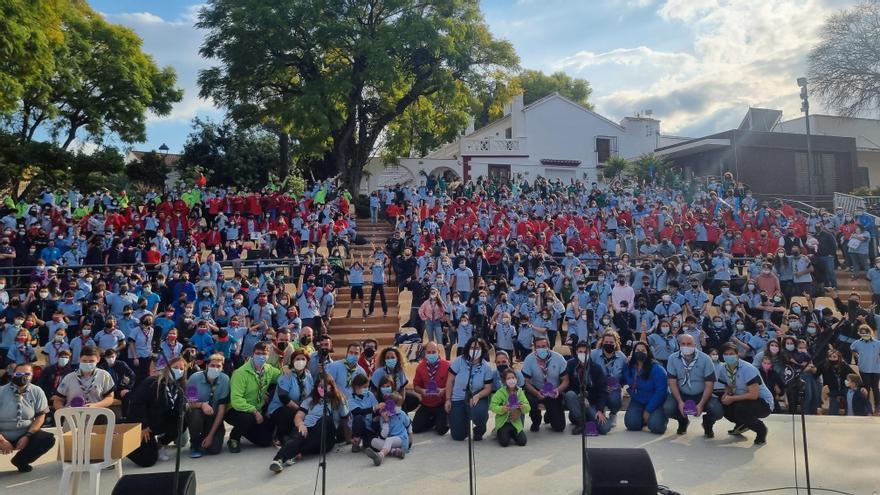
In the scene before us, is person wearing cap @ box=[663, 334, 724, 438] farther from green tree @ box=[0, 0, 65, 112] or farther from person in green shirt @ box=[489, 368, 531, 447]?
green tree @ box=[0, 0, 65, 112]

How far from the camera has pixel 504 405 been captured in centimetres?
836

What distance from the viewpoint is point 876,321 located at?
12.2 metres

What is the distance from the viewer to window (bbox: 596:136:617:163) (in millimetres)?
43281

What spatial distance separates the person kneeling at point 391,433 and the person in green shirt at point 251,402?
154 cm

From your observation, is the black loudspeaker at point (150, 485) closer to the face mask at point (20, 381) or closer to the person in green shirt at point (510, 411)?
the face mask at point (20, 381)

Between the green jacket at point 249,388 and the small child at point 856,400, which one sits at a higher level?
the green jacket at point 249,388

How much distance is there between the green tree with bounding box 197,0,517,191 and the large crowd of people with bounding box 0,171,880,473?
5236 millimetres

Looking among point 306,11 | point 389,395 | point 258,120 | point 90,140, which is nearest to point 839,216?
point 389,395

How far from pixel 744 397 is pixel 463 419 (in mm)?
3783

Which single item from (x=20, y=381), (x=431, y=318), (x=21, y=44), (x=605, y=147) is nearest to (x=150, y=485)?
(x=20, y=381)

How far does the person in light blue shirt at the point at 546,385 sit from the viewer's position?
8.91 metres

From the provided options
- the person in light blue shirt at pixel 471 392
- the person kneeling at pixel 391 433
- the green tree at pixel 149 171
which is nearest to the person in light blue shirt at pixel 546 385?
the person in light blue shirt at pixel 471 392

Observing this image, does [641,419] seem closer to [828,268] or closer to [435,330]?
[435,330]

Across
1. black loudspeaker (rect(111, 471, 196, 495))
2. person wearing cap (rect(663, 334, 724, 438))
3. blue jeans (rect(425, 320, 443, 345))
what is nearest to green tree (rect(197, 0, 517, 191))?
blue jeans (rect(425, 320, 443, 345))
